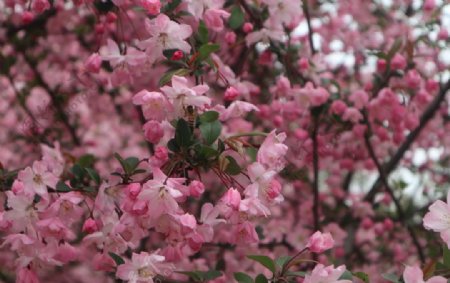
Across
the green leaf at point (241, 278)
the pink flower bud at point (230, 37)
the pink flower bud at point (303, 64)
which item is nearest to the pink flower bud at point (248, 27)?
the pink flower bud at point (230, 37)

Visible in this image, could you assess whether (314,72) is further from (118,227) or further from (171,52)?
(118,227)

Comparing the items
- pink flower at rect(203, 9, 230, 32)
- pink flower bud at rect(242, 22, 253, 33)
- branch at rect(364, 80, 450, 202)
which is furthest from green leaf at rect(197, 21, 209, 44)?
branch at rect(364, 80, 450, 202)

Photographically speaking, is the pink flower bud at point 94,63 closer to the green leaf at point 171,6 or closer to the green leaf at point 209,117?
the green leaf at point 171,6

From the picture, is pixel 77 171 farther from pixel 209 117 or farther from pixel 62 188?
pixel 209 117

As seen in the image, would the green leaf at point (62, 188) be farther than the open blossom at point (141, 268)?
Yes

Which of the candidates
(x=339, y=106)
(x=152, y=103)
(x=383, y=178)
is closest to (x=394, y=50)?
(x=339, y=106)

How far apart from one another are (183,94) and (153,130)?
114 millimetres

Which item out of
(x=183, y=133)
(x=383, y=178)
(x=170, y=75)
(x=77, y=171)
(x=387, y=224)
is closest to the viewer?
(x=183, y=133)

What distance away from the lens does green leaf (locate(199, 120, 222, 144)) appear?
5.19 ft

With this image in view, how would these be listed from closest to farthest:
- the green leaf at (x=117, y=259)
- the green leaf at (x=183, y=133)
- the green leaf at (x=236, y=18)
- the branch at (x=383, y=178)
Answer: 1. the green leaf at (x=183, y=133)
2. the green leaf at (x=117, y=259)
3. the green leaf at (x=236, y=18)
4. the branch at (x=383, y=178)

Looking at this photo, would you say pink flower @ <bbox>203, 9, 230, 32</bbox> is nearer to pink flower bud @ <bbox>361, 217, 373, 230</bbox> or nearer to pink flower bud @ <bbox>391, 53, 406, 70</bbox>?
pink flower bud @ <bbox>391, 53, 406, 70</bbox>

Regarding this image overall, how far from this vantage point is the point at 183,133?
5.13ft

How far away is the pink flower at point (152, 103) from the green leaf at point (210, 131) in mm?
96

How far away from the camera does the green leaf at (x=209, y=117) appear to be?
1.60 m
